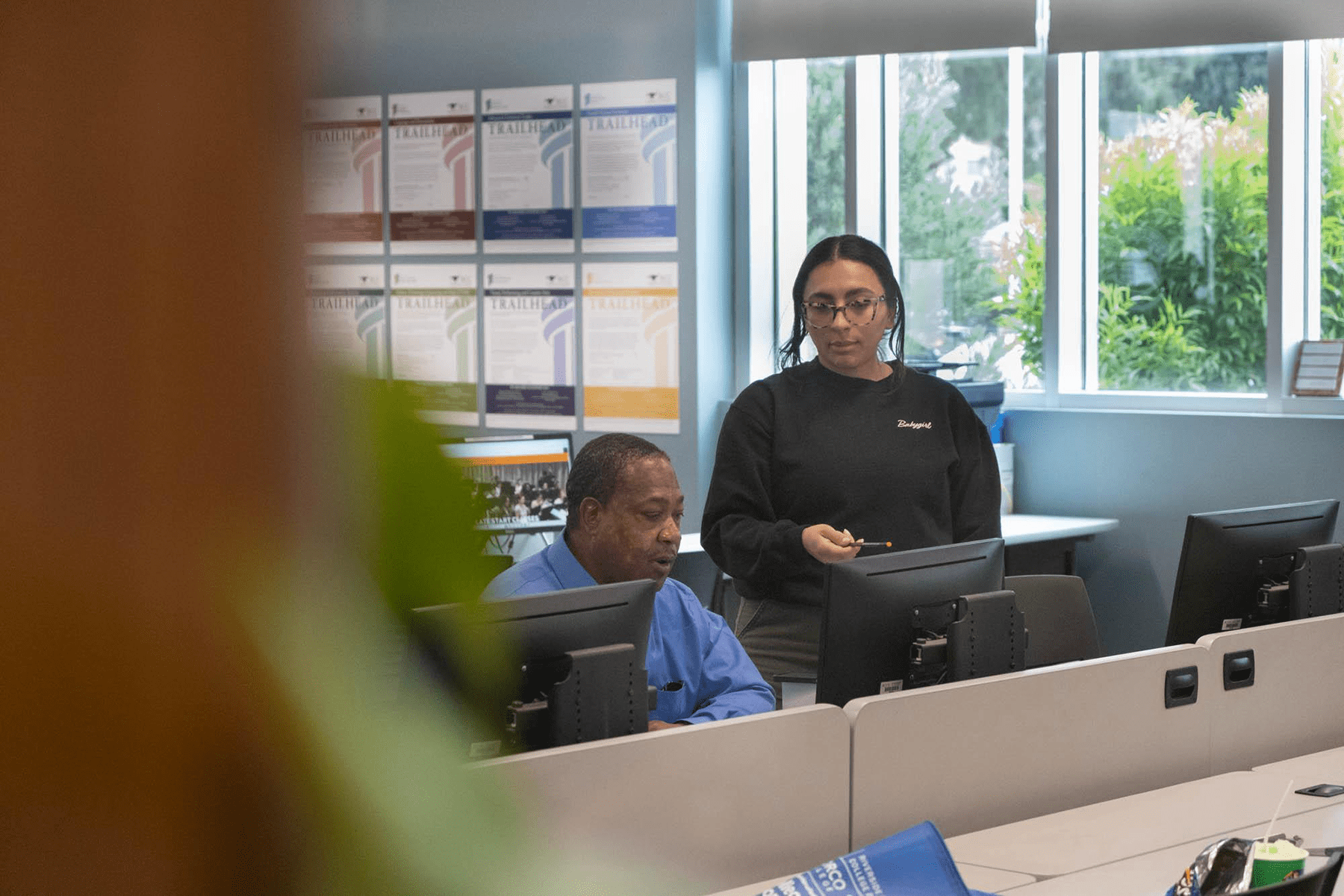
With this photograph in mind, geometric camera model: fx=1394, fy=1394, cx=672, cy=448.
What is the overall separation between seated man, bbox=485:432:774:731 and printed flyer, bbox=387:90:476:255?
328 cm

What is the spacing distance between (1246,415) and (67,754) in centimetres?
476

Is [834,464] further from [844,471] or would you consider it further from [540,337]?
[540,337]

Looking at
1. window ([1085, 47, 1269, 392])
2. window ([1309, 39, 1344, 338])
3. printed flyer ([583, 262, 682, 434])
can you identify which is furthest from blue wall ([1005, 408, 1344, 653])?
printed flyer ([583, 262, 682, 434])

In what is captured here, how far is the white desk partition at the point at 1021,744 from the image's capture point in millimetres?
1841

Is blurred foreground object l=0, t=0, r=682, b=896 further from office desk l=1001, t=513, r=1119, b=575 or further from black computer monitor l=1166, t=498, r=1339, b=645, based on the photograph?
office desk l=1001, t=513, r=1119, b=575

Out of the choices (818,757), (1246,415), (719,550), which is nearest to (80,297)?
(818,757)

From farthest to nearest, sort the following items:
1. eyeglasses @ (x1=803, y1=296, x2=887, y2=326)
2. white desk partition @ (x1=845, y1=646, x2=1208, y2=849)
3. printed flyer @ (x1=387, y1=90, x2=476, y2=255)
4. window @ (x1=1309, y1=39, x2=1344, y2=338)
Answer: printed flyer @ (x1=387, y1=90, x2=476, y2=255)
window @ (x1=1309, y1=39, x2=1344, y2=338)
eyeglasses @ (x1=803, y1=296, x2=887, y2=326)
white desk partition @ (x1=845, y1=646, x2=1208, y2=849)

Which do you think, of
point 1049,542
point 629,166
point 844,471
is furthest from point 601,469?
point 629,166

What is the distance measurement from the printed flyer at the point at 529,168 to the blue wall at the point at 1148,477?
1914mm

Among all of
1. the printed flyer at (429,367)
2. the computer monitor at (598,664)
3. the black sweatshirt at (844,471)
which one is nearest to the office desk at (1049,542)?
the black sweatshirt at (844,471)

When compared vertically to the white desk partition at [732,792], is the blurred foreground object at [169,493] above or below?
above

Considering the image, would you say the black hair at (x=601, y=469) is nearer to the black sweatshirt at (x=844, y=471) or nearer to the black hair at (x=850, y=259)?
the black sweatshirt at (x=844, y=471)

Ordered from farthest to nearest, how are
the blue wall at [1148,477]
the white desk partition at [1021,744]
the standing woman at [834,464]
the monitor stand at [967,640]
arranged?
the blue wall at [1148,477]
the standing woman at [834,464]
the monitor stand at [967,640]
the white desk partition at [1021,744]

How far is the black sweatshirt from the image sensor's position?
2.59m
